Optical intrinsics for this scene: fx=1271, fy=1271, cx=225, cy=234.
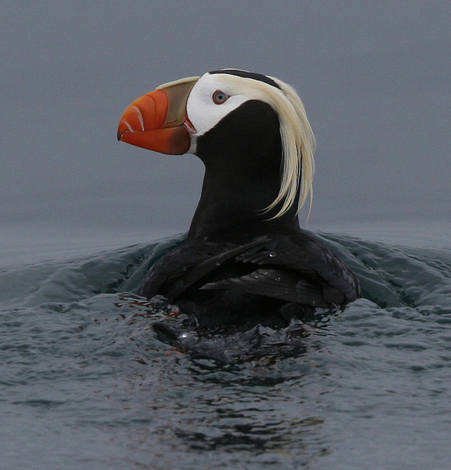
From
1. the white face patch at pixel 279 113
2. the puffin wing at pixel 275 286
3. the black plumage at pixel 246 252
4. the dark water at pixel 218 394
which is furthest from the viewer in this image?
the white face patch at pixel 279 113

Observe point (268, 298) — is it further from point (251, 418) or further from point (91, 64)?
point (91, 64)

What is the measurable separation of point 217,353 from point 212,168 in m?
1.74

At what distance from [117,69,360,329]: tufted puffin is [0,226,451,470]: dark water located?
0.21m

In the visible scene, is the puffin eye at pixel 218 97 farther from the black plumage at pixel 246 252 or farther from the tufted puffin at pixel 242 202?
the black plumage at pixel 246 252

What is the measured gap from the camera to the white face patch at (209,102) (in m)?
7.32

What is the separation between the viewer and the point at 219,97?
7.39 meters

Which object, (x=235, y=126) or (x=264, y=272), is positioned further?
(x=235, y=126)

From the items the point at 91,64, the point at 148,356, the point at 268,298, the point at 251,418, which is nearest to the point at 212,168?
the point at 268,298

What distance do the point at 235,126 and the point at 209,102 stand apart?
0.73 feet

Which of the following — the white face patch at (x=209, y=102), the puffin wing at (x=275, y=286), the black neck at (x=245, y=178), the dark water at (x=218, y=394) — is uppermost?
the white face patch at (x=209, y=102)

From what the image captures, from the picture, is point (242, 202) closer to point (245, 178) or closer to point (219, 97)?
point (245, 178)

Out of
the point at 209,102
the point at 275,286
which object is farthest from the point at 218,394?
the point at 209,102

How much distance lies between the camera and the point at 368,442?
5148 millimetres

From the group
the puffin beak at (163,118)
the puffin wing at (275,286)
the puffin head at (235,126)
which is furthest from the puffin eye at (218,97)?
the puffin wing at (275,286)
